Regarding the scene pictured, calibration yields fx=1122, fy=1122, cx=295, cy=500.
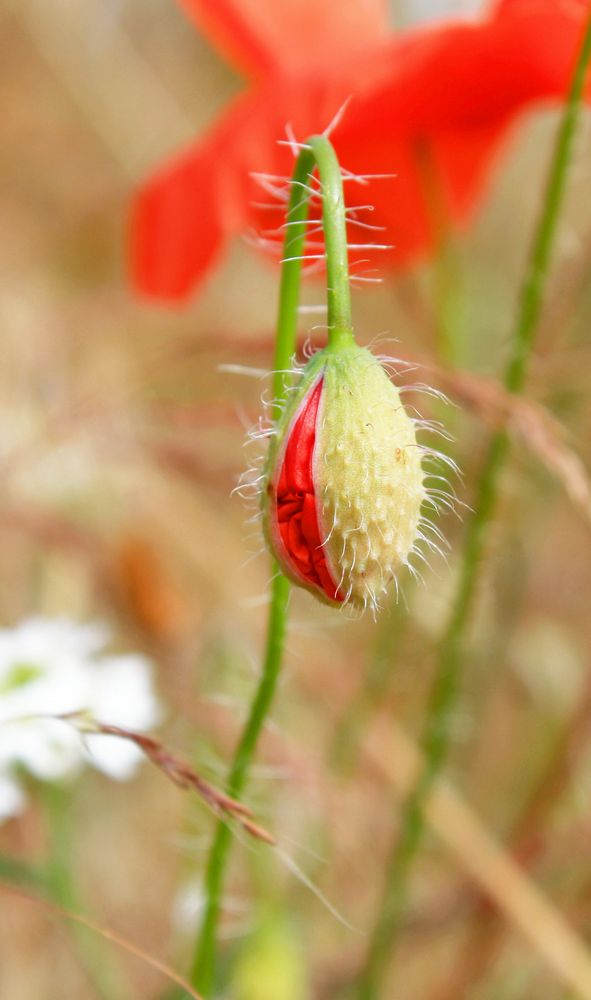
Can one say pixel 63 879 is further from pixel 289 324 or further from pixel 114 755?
pixel 289 324

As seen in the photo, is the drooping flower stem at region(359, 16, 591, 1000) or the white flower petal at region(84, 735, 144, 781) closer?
the drooping flower stem at region(359, 16, 591, 1000)

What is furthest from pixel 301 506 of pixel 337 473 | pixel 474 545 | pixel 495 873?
pixel 495 873

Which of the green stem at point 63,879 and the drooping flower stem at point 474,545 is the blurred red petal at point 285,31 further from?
the green stem at point 63,879

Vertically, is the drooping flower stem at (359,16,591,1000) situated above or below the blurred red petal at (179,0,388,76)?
below

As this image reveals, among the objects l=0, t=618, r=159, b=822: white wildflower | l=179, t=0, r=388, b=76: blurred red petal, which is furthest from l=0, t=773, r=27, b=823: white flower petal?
l=179, t=0, r=388, b=76: blurred red petal

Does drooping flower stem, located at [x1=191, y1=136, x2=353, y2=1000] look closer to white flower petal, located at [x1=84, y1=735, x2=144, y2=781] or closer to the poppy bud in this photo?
the poppy bud

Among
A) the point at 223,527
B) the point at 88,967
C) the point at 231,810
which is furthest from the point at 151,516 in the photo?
the point at 231,810
